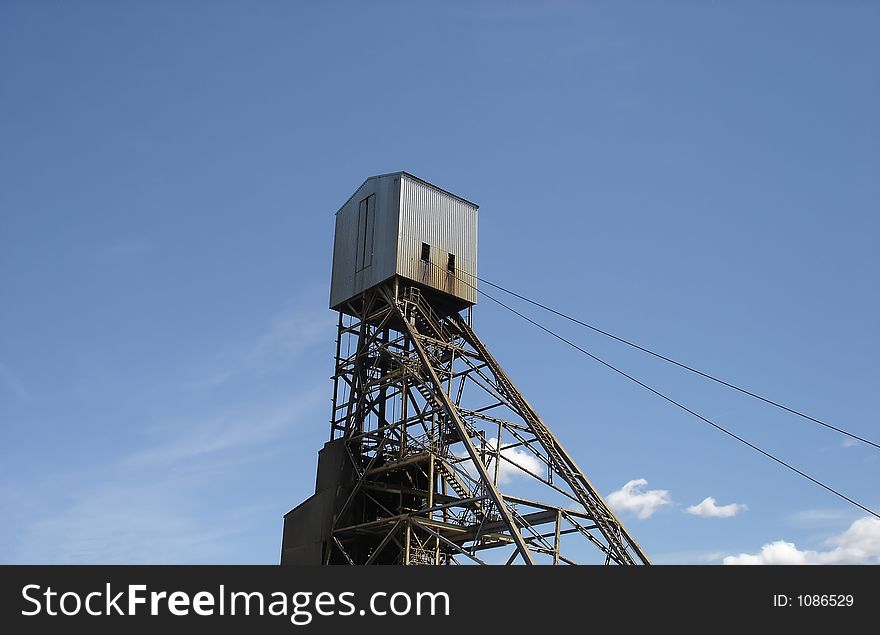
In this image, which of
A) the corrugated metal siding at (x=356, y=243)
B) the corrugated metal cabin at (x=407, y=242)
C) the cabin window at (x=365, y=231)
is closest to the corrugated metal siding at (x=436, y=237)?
the corrugated metal cabin at (x=407, y=242)

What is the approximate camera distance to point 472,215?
130ft

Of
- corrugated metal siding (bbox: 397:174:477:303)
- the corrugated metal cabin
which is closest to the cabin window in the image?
the corrugated metal cabin

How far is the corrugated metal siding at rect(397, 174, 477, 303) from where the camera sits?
121 feet

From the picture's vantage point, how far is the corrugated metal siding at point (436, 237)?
36781mm

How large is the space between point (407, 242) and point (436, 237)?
1.54 metres

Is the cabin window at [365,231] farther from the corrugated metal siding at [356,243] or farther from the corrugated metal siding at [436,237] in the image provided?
the corrugated metal siding at [436,237]

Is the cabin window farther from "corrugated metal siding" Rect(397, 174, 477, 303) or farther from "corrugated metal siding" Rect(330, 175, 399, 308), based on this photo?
"corrugated metal siding" Rect(397, 174, 477, 303)

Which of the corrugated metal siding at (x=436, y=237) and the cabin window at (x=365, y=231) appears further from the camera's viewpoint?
the cabin window at (x=365, y=231)

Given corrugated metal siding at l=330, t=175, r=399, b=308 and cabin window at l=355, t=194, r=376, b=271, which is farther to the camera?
cabin window at l=355, t=194, r=376, b=271

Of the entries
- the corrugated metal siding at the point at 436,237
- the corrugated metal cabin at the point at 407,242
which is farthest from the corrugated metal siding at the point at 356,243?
the corrugated metal siding at the point at 436,237

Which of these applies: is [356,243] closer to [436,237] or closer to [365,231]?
[365,231]
